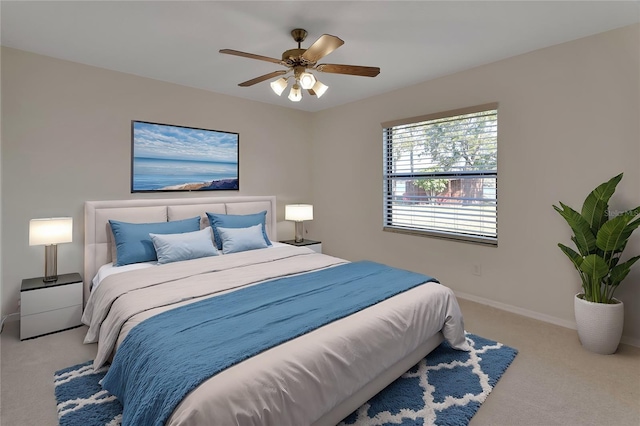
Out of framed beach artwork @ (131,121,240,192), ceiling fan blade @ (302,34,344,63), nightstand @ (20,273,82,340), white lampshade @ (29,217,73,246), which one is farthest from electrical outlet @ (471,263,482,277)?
white lampshade @ (29,217,73,246)

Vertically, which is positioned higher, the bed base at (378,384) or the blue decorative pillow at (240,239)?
the blue decorative pillow at (240,239)

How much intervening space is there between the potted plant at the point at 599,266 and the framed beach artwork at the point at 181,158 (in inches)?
145

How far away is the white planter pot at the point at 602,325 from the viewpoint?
2422mm

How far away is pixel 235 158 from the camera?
4.38 metres

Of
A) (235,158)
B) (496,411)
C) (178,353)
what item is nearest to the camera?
(178,353)

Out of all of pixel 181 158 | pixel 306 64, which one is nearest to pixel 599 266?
pixel 306 64

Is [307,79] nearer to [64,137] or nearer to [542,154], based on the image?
[542,154]

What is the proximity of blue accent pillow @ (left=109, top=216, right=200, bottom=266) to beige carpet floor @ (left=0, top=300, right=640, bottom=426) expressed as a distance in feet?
2.42

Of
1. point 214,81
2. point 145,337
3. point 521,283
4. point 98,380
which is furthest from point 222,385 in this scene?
point 214,81

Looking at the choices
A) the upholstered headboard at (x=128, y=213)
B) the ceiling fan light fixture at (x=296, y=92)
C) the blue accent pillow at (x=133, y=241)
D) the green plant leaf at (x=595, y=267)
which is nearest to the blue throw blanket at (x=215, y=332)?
the green plant leaf at (x=595, y=267)

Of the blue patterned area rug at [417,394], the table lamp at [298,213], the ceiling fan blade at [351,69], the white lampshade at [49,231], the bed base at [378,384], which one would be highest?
the ceiling fan blade at [351,69]

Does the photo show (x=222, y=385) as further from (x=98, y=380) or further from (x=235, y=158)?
(x=235, y=158)

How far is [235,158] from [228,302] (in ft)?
8.86

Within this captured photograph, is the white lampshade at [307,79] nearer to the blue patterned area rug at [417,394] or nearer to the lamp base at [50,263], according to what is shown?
the blue patterned area rug at [417,394]
